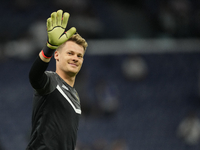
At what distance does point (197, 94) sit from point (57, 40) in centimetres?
782

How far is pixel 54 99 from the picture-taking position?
2496 mm

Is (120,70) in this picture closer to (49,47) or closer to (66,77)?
(66,77)

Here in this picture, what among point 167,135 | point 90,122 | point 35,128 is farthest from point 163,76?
point 35,128

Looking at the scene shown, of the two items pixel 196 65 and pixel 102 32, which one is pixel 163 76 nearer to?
pixel 196 65

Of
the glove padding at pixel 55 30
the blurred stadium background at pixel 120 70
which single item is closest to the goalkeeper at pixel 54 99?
the glove padding at pixel 55 30

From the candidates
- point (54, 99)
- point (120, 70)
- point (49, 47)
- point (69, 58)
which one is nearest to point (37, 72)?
point (49, 47)

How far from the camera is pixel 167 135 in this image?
8.74 m

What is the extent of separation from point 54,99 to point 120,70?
6775 millimetres

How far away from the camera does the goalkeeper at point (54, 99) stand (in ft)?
7.58

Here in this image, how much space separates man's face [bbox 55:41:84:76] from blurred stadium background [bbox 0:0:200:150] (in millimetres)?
4735

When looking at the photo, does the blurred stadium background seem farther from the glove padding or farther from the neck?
the glove padding

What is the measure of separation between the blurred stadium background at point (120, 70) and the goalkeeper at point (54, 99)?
15.7 ft

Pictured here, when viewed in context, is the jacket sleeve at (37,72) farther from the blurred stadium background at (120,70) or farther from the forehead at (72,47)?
the blurred stadium background at (120,70)

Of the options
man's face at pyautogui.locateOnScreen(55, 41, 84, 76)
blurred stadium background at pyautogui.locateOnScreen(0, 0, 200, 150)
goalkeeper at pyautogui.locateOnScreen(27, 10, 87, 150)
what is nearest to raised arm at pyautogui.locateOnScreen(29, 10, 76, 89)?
goalkeeper at pyautogui.locateOnScreen(27, 10, 87, 150)
